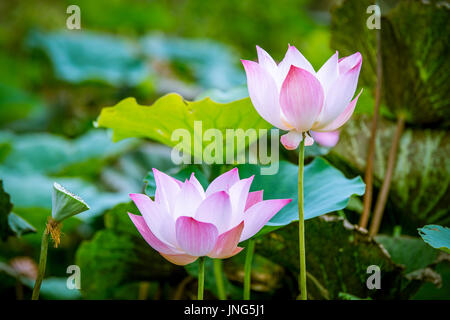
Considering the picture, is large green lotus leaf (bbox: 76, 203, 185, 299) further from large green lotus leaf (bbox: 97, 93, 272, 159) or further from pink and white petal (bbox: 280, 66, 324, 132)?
pink and white petal (bbox: 280, 66, 324, 132)

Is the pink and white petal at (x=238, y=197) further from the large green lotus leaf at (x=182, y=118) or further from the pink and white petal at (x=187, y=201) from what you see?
the large green lotus leaf at (x=182, y=118)

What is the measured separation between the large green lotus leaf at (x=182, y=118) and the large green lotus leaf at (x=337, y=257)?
130 millimetres

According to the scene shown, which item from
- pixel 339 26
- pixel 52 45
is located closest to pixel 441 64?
pixel 339 26

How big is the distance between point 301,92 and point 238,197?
0.10m

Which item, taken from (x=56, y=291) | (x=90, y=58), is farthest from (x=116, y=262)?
(x=90, y=58)

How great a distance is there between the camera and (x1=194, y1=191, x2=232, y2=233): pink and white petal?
34 centimetres

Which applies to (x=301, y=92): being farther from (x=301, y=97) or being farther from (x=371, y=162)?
(x=371, y=162)

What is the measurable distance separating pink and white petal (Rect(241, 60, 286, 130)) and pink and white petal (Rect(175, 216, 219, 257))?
0.11m

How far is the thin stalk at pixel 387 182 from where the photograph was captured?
2.02 ft

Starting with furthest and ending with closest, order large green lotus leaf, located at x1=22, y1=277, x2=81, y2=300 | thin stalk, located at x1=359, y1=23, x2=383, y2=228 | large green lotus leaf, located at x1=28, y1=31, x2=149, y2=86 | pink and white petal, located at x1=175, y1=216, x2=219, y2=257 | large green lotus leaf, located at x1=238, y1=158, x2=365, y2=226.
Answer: large green lotus leaf, located at x1=28, y1=31, x2=149, y2=86
large green lotus leaf, located at x1=22, y1=277, x2=81, y2=300
thin stalk, located at x1=359, y1=23, x2=383, y2=228
large green lotus leaf, located at x1=238, y1=158, x2=365, y2=226
pink and white petal, located at x1=175, y1=216, x2=219, y2=257

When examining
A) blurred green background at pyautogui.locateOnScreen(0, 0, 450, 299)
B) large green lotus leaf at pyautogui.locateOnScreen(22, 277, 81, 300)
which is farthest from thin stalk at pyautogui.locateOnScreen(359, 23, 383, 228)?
large green lotus leaf at pyautogui.locateOnScreen(22, 277, 81, 300)

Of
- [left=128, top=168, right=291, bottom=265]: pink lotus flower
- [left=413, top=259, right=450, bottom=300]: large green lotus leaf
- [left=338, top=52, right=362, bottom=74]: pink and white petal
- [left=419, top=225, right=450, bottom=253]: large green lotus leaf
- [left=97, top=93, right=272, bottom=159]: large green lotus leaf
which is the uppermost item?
[left=338, top=52, right=362, bottom=74]: pink and white petal
